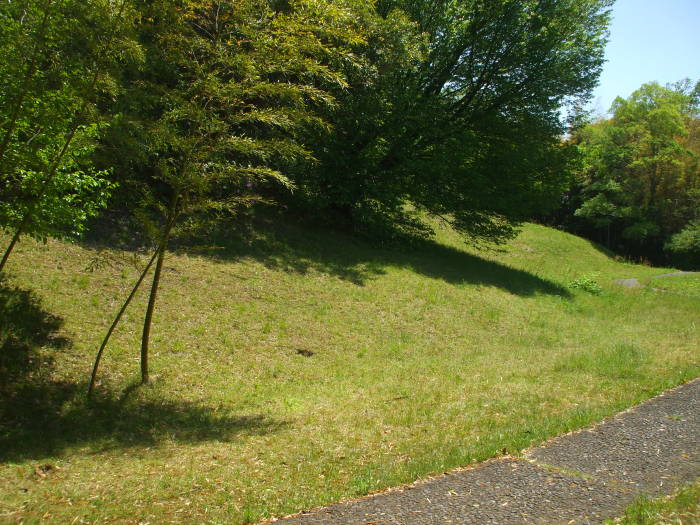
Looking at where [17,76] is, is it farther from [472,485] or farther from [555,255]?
[555,255]

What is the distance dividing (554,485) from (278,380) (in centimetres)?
545

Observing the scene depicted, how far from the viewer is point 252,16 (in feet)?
25.2

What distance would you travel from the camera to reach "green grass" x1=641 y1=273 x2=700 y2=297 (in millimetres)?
21141

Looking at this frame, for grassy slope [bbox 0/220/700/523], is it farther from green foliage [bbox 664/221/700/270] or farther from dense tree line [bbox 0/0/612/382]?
green foliage [bbox 664/221/700/270]

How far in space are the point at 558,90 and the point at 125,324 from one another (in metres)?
17.2

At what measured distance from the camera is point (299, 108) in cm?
976

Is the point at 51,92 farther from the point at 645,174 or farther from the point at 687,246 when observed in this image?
the point at 645,174

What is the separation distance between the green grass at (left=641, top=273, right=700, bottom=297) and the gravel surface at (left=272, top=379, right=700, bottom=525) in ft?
58.0

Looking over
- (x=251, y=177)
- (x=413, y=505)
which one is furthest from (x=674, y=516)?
(x=251, y=177)

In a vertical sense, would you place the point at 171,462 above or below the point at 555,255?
below

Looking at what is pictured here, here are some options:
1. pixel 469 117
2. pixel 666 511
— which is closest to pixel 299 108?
pixel 666 511

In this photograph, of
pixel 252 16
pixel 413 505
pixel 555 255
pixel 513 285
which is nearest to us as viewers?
pixel 413 505

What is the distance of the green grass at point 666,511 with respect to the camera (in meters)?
→ 3.99

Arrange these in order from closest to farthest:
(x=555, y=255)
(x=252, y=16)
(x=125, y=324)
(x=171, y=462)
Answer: (x=171, y=462) → (x=252, y=16) → (x=125, y=324) → (x=555, y=255)
